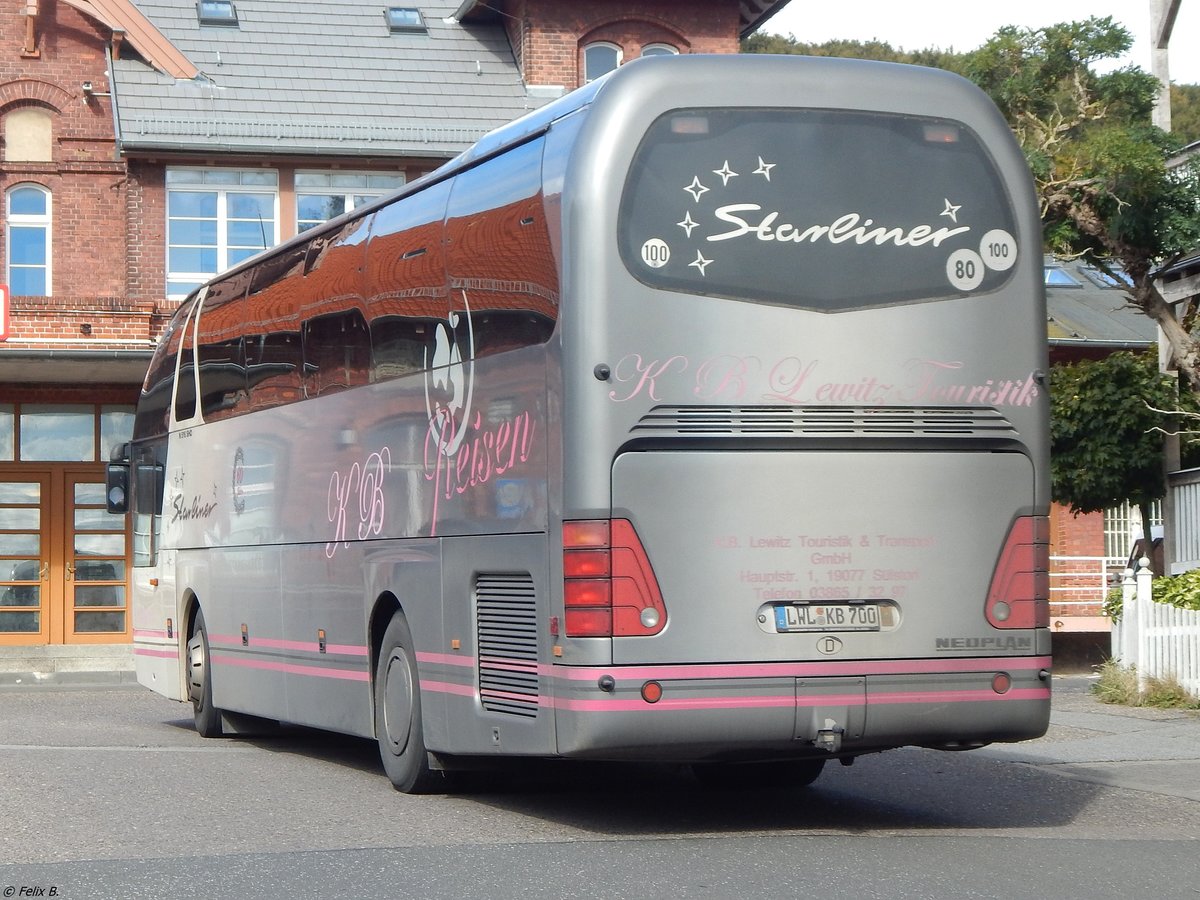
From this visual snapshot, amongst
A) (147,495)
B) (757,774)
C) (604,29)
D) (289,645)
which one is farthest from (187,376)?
(604,29)

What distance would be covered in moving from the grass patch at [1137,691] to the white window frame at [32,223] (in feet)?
61.7

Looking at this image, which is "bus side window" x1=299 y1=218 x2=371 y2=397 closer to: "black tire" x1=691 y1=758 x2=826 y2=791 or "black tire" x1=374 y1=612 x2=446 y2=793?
"black tire" x1=374 y1=612 x2=446 y2=793

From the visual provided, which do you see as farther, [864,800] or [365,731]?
[365,731]

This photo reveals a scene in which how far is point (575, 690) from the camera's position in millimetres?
8352

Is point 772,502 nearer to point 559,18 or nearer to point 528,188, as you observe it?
point 528,188

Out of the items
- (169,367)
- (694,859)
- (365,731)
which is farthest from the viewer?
(169,367)

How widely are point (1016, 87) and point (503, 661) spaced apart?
1210 cm

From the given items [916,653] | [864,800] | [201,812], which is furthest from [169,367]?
[916,653]

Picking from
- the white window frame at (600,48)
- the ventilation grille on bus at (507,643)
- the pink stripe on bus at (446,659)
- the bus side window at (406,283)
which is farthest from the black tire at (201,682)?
the white window frame at (600,48)

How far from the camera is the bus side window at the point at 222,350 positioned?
1401 cm

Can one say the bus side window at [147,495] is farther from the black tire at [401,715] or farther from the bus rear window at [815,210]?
the bus rear window at [815,210]

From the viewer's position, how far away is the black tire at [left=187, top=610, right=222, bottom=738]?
15000 mm

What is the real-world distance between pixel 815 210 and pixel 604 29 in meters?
24.7

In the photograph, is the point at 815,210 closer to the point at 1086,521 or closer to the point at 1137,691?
the point at 1137,691
